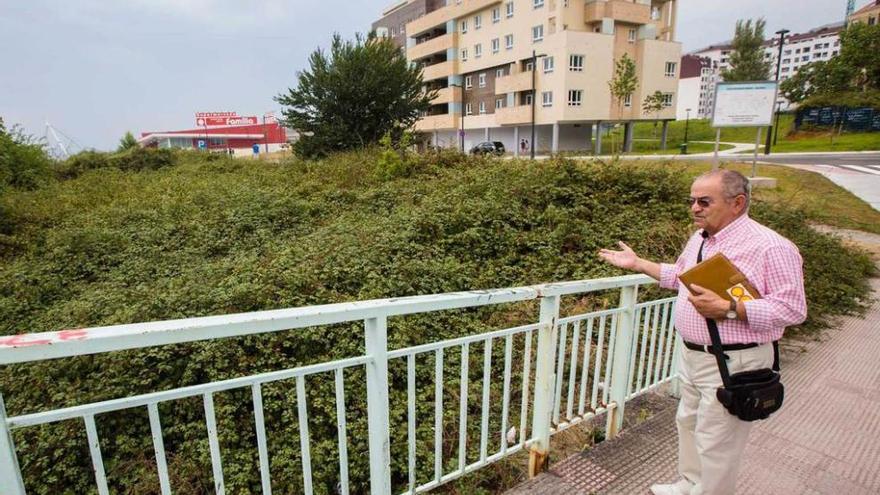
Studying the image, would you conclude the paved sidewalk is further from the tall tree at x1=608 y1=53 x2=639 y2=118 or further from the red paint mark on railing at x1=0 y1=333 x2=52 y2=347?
the tall tree at x1=608 y1=53 x2=639 y2=118

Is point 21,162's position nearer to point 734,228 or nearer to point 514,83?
point 734,228

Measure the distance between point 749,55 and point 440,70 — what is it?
35175 millimetres

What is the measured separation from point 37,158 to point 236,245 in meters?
15.0

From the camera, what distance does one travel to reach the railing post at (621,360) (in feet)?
9.04

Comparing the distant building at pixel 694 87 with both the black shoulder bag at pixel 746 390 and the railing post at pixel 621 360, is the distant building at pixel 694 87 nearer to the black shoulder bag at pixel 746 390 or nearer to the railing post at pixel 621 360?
the railing post at pixel 621 360

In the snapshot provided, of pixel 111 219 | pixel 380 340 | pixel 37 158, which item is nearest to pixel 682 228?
pixel 380 340

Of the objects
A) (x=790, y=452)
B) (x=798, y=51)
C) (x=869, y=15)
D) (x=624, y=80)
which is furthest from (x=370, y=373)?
(x=798, y=51)

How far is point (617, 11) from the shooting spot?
1223 inches

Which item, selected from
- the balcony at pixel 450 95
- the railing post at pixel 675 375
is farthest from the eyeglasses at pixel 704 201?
the balcony at pixel 450 95

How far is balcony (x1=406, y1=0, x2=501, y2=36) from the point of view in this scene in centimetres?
3653

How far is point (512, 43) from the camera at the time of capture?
34812mm

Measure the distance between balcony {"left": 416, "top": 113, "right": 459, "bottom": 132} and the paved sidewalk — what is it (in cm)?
3857

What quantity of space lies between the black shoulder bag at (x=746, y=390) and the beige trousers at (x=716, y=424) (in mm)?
37

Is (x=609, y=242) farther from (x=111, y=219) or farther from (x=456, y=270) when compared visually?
(x=111, y=219)
